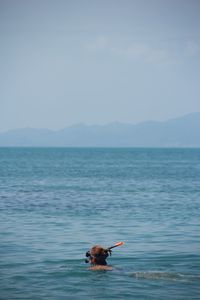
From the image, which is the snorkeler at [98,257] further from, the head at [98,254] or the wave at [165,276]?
the wave at [165,276]

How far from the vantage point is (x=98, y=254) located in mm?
21359

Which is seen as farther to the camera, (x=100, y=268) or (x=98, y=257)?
(x=98, y=257)

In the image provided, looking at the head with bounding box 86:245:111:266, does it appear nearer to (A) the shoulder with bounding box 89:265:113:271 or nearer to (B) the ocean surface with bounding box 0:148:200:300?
(A) the shoulder with bounding box 89:265:113:271

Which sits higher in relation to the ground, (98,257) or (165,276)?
(98,257)

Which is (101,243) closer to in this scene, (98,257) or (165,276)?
(98,257)

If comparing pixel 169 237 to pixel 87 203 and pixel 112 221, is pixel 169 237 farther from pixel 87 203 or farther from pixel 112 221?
pixel 87 203

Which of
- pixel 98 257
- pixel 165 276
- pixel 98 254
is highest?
pixel 98 254

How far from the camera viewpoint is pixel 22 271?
21750 mm

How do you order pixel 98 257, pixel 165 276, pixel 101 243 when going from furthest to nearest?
pixel 101 243, pixel 98 257, pixel 165 276

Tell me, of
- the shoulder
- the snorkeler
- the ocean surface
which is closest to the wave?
the ocean surface

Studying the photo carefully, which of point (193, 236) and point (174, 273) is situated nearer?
point (174, 273)

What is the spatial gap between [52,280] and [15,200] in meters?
27.7

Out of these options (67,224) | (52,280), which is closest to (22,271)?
(52,280)

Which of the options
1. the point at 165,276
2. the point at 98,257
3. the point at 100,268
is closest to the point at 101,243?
the point at 98,257
